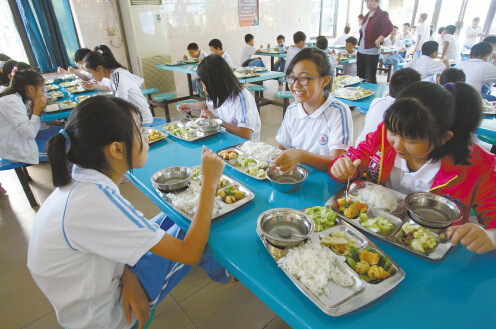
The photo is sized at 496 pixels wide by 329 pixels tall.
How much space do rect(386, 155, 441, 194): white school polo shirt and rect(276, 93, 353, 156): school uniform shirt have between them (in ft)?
1.21

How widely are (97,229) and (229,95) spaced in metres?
1.79

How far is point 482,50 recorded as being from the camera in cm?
356

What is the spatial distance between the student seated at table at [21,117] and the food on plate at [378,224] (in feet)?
9.77

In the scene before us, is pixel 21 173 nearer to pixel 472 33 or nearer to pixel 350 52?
pixel 350 52

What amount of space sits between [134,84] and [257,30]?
618cm

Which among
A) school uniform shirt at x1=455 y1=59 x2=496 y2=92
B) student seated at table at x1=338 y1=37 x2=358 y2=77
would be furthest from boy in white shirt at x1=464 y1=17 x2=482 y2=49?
school uniform shirt at x1=455 y1=59 x2=496 y2=92

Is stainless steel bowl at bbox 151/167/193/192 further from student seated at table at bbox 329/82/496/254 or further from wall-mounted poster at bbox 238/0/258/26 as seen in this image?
wall-mounted poster at bbox 238/0/258/26

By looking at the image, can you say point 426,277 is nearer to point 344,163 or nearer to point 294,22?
point 344,163

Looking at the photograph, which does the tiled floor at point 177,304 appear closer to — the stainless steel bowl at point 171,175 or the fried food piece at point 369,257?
the stainless steel bowl at point 171,175

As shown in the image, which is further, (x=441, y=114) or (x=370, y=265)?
(x=441, y=114)

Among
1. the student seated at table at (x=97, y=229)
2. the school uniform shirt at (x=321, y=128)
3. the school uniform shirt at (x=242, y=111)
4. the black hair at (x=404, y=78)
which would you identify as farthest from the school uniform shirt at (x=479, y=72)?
the student seated at table at (x=97, y=229)

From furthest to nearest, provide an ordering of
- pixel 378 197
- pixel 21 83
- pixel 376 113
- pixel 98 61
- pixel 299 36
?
1. pixel 299 36
2. pixel 98 61
3. pixel 21 83
4. pixel 376 113
5. pixel 378 197

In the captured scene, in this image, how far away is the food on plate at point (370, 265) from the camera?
0.80 metres

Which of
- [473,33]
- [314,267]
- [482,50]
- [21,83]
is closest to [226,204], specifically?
[314,267]
